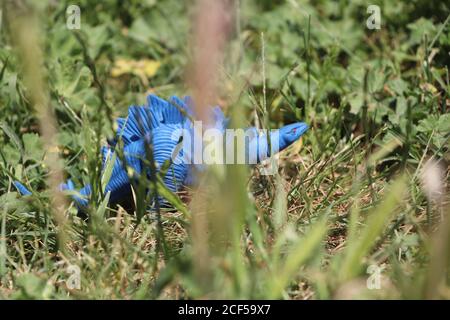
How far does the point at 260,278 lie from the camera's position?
1.36m

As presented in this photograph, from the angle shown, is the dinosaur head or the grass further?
the dinosaur head

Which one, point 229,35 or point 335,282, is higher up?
point 229,35

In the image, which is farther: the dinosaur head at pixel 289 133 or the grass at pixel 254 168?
the dinosaur head at pixel 289 133

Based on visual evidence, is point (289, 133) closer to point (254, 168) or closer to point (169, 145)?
point (254, 168)

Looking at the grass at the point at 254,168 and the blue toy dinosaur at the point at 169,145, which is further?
the blue toy dinosaur at the point at 169,145

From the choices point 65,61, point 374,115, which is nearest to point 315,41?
point 374,115

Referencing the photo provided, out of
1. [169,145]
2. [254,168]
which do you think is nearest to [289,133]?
[254,168]

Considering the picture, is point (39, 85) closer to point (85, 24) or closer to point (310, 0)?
point (85, 24)

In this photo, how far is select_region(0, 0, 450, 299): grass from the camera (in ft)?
4.21

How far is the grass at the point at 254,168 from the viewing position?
1283 mm

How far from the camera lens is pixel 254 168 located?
1.90m

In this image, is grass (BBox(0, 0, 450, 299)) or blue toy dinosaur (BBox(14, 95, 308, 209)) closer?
grass (BBox(0, 0, 450, 299))
